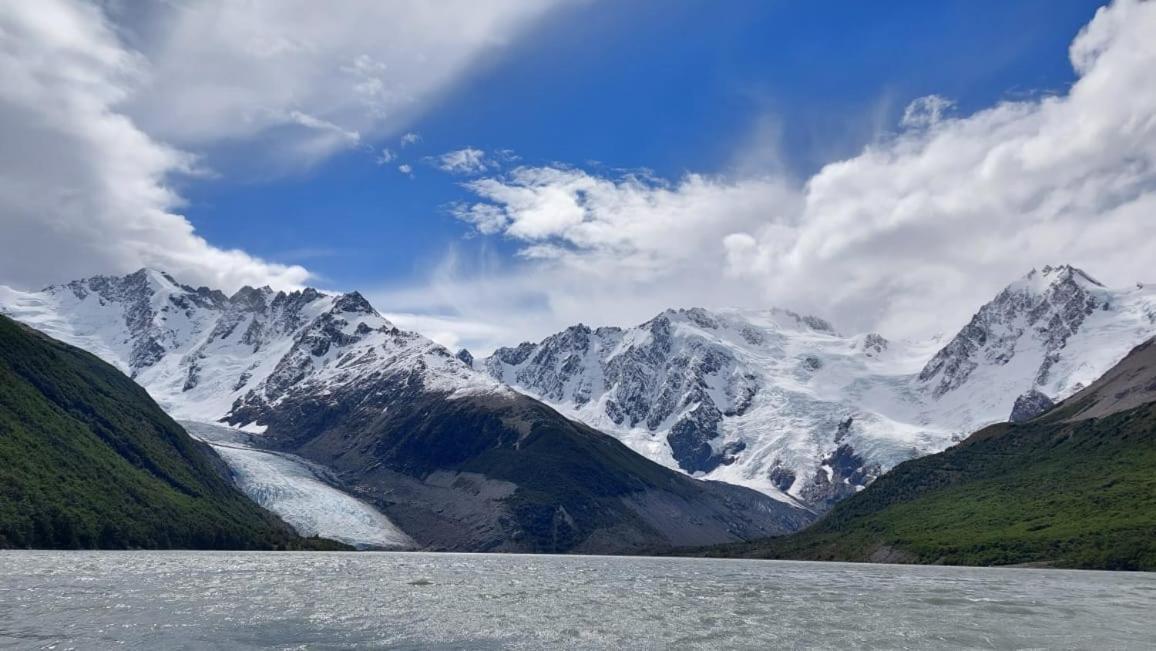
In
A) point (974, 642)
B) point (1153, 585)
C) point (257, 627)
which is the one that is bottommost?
point (257, 627)

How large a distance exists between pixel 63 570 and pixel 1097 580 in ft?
570

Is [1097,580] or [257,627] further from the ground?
[1097,580]

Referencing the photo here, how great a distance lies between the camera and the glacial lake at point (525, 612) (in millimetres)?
83625

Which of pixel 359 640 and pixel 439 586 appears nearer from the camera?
pixel 359 640

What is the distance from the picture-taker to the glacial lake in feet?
274

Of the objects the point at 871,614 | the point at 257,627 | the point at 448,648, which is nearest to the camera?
the point at 448,648

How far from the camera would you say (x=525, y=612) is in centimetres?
10788

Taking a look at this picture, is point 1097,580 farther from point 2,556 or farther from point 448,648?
point 2,556

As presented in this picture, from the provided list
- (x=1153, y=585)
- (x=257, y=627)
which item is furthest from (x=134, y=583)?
(x=1153, y=585)

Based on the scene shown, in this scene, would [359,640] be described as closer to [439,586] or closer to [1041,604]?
[439,586]

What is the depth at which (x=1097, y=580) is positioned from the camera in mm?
180125

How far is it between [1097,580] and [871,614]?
→ 304 feet

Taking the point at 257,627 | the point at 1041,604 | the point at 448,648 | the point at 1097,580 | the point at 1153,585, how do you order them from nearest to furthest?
the point at 448,648, the point at 257,627, the point at 1041,604, the point at 1153,585, the point at 1097,580

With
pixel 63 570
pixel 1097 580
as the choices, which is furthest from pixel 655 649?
pixel 1097 580
